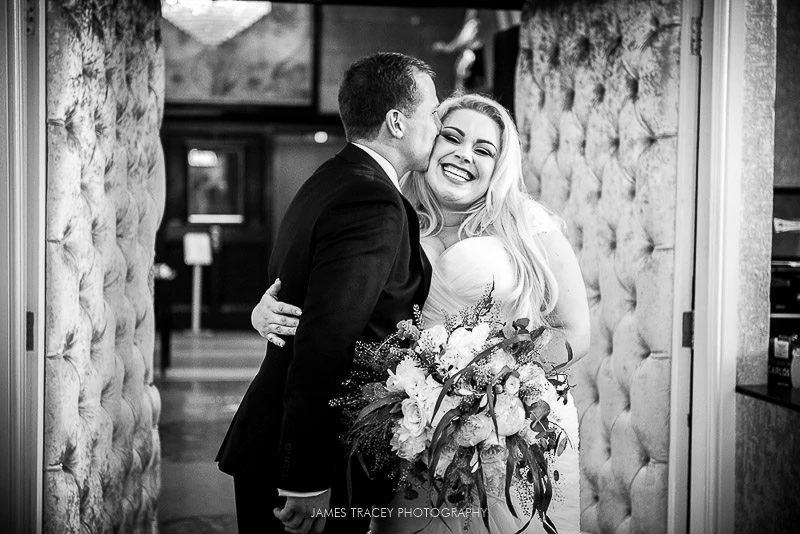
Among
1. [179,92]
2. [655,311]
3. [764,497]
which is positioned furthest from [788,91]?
[179,92]

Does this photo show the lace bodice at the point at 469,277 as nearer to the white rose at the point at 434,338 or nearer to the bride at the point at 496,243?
the bride at the point at 496,243

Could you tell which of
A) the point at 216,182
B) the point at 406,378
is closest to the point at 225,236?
the point at 216,182

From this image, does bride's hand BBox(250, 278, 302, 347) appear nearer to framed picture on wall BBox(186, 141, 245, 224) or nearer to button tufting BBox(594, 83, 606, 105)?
button tufting BBox(594, 83, 606, 105)

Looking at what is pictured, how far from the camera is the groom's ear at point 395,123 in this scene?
2336 millimetres

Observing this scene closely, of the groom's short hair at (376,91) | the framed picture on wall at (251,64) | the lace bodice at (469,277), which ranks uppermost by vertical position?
the framed picture on wall at (251,64)

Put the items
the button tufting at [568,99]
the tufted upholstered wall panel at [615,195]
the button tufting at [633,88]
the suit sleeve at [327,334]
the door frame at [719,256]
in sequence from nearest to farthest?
1. the suit sleeve at [327,334]
2. the door frame at [719,256]
3. the tufted upholstered wall panel at [615,195]
4. the button tufting at [633,88]
5. the button tufting at [568,99]

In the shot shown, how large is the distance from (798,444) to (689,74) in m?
1.25

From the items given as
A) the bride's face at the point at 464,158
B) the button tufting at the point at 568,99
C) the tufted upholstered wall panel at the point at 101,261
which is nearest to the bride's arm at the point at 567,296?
the bride's face at the point at 464,158

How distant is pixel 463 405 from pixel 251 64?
34.0 feet

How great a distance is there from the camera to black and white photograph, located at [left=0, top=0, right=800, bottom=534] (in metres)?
2.04

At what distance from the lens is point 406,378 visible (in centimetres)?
196

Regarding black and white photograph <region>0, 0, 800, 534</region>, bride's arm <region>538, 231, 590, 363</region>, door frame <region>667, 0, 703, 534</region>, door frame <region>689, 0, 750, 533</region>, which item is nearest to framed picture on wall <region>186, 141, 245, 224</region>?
black and white photograph <region>0, 0, 800, 534</region>

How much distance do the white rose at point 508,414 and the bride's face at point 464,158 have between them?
950mm

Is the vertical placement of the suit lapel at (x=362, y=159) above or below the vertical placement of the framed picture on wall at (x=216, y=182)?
below
